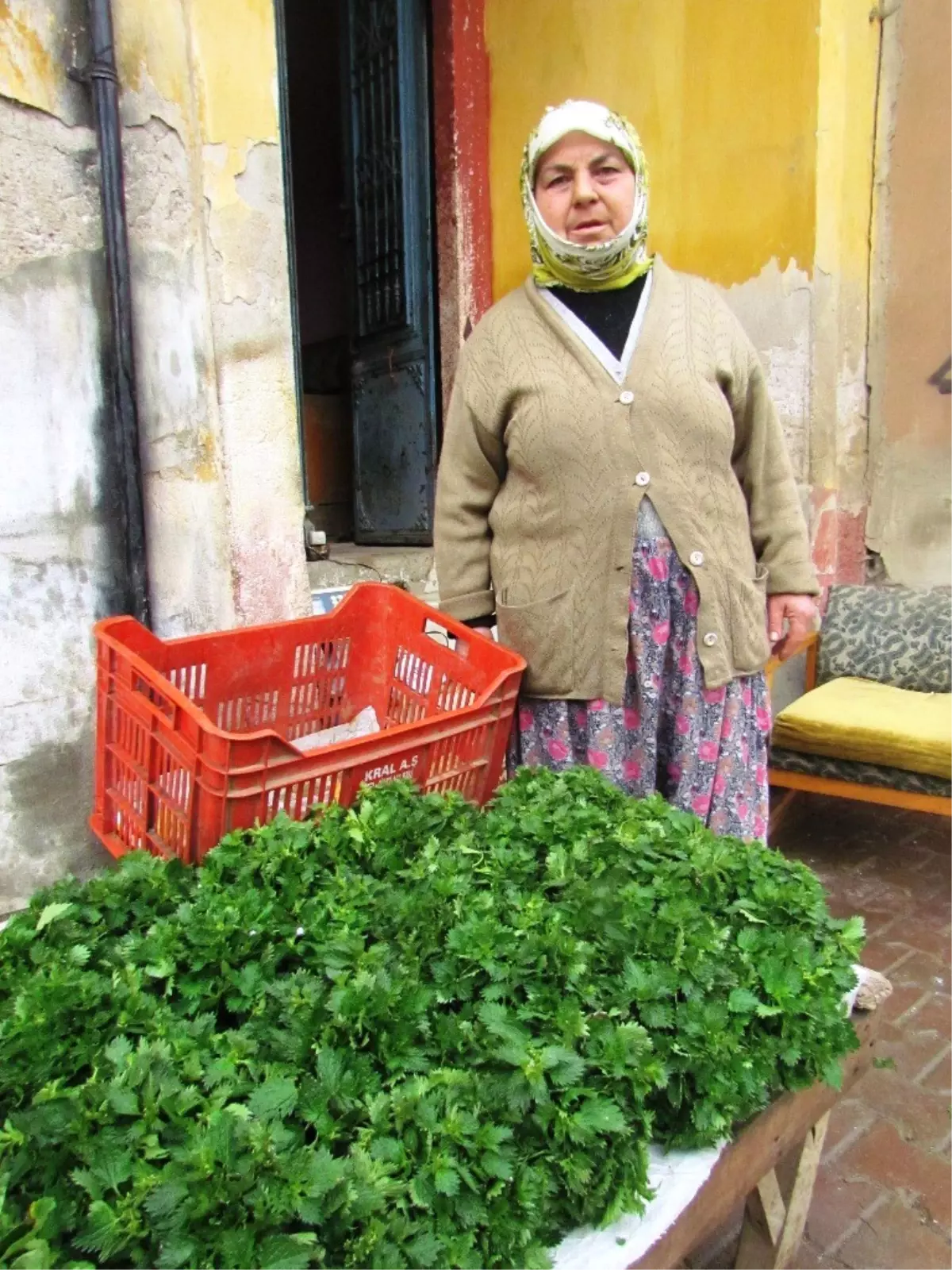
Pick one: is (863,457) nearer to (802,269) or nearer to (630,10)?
(802,269)

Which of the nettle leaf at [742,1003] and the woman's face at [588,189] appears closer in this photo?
the nettle leaf at [742,1003]

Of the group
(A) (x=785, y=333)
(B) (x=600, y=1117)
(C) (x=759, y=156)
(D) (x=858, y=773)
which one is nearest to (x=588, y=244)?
(B) (x=600, y=1117)

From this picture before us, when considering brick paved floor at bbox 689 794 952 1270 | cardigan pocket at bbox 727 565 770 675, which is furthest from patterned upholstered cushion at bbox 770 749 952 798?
cardigan pocket at bbox 727 565 770 675

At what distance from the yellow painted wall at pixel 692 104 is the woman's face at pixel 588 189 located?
2516 millimetres

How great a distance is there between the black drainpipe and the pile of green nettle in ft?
5.26

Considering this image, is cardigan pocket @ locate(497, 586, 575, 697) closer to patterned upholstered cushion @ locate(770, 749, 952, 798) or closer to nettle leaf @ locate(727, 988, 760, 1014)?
nettle leaf @ locate(727, 988, 760, 1014)

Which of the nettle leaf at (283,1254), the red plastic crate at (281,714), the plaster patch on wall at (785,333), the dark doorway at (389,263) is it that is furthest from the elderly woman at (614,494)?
the plaster patch on wall at (785,333)

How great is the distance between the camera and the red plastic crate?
1348mm

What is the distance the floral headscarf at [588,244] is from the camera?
1.80 m

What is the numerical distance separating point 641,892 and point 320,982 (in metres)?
0.40

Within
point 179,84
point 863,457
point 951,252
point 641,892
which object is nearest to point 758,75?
point 951,252

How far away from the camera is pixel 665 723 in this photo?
1.96 m

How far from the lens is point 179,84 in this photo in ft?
8.73

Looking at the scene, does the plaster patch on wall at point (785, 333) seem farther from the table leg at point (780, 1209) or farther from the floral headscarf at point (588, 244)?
the table leg at point (780, 1209)
